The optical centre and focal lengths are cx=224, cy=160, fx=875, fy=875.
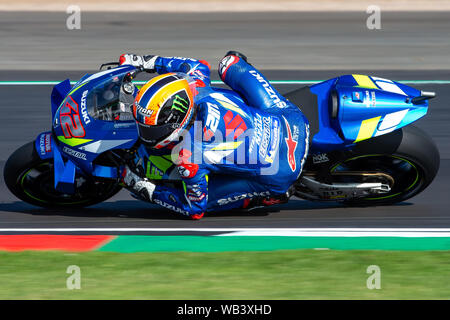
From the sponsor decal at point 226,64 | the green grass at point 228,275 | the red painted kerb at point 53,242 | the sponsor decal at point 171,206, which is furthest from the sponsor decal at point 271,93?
the red painted kerb at point 53,242

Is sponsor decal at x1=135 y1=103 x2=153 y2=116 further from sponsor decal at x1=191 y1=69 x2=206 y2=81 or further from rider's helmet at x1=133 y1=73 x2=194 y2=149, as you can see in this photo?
sponsor decal at x1=191 y1=69 x2=206 y2=81

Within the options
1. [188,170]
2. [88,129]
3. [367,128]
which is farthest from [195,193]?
[367,128]

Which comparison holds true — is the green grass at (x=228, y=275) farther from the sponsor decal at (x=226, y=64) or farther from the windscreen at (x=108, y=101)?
the sponsor decal at (x=226, y=64)

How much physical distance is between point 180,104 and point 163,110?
5.2 inches

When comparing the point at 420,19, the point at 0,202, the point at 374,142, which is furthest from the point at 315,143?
the point at 420,19

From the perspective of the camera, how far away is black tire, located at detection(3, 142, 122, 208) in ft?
22.0

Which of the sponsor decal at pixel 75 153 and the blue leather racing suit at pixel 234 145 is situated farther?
the sponsor decal at pixel 75 153

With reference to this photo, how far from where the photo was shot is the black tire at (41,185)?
264 inches

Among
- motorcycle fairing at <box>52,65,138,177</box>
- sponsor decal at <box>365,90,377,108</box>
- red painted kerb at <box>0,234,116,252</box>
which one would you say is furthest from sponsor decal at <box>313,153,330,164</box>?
red painted kerb at <box>0,234,116,252</box>

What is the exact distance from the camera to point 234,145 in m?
6.32

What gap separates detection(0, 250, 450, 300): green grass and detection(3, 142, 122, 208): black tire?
72cm

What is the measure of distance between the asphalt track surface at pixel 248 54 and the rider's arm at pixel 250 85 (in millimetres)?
956

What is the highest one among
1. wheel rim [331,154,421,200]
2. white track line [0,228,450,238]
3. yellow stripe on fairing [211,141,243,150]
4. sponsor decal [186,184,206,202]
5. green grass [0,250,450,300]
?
yellow stripe on fairing [211,141,243,150]

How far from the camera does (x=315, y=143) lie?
261 inches
